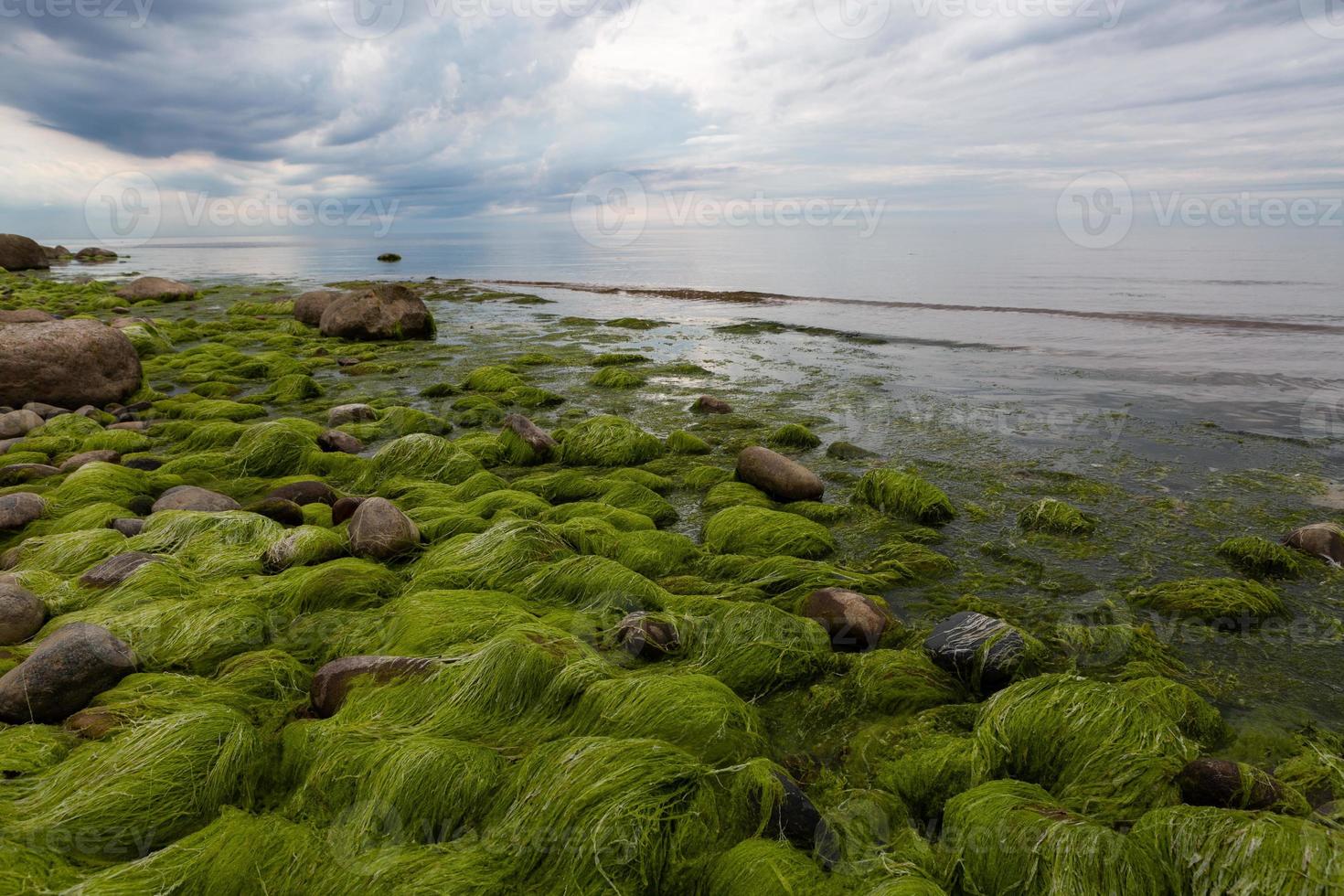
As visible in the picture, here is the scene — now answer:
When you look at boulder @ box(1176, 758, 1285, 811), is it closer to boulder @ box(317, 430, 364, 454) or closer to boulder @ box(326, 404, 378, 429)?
boulder @ box(317, 430, 364, 454)

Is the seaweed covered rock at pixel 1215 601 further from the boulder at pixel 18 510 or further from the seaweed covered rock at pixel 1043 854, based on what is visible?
the boulder at pixel 18 510

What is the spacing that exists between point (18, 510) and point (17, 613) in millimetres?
2336

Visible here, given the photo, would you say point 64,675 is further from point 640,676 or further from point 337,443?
point 337,443

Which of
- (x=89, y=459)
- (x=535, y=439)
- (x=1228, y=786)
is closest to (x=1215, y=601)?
(x=1228, y=786)

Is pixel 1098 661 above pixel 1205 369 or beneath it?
beneath

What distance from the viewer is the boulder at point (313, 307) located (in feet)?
63.3

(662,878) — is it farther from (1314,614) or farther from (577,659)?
(1314,614)

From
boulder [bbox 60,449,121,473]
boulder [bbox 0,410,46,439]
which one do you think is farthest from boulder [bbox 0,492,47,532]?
boulder [bbox 0,410,46,439]

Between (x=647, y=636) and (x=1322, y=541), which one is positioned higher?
(x=1322, y=541)

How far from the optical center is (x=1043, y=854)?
2301 mm

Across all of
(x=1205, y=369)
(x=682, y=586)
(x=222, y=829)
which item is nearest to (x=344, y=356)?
(x=682, y=586)

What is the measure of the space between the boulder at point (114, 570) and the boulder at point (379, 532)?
4.06 ft

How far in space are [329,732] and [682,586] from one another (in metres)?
2.41

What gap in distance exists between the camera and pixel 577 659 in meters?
3.53
